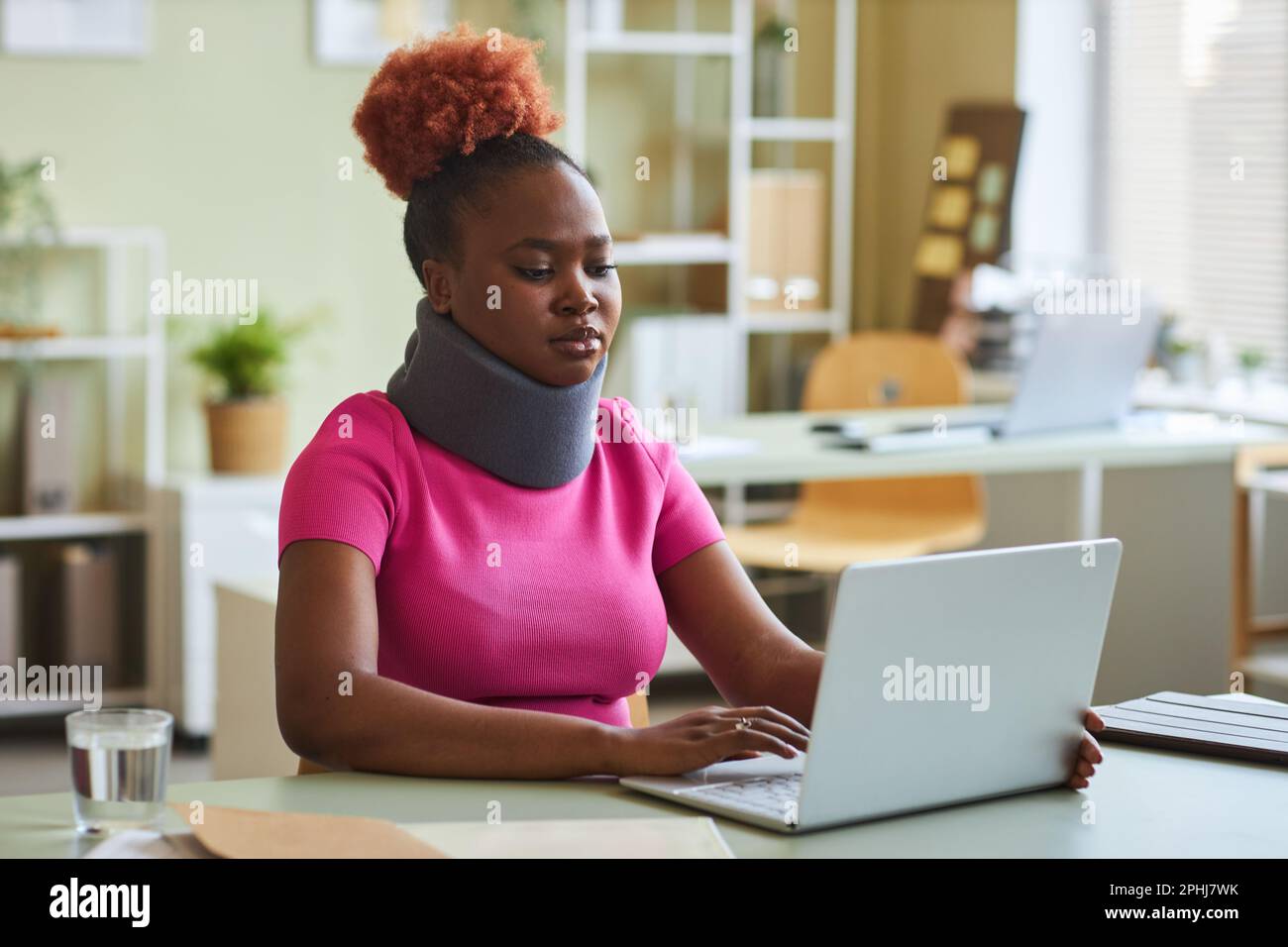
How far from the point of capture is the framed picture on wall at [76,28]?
4176 mm

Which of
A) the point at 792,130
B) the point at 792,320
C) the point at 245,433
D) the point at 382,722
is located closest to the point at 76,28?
the point at 245,433

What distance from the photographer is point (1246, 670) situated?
3381 millimetres

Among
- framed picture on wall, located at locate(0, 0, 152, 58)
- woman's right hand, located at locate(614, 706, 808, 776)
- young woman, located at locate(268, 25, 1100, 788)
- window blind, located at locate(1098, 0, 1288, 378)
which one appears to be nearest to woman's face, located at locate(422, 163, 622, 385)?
young woman, located at locate(268, 25, 1100, 788)

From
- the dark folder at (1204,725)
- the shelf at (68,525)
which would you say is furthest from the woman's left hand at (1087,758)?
the shelf at (68,525)

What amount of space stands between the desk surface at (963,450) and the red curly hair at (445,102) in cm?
142

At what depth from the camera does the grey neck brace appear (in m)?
1.61

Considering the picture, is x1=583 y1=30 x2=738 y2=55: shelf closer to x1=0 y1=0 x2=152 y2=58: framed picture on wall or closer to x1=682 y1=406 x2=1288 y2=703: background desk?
x1=0 y1=0 x2=152 y2=58: framed picture on wall

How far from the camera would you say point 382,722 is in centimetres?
142

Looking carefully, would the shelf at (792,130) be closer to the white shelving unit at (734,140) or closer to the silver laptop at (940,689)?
the white shelving unit at (734,140)

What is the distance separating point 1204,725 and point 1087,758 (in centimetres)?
26

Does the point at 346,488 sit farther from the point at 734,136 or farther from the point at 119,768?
the point at 734,136

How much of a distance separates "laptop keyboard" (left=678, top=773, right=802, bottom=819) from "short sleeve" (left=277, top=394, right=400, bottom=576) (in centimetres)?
37
